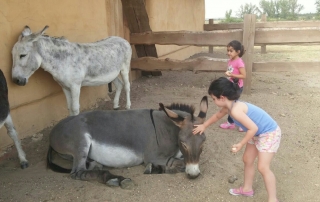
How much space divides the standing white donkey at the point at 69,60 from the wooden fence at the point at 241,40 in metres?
1.97

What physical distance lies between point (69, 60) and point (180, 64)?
11.2 feet

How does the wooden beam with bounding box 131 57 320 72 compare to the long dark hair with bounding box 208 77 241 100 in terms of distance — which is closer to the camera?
the long dark hair with bounding box 208 77 241 100

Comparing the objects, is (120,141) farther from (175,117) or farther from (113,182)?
(175,117)

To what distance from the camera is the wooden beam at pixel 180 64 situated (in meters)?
7.08

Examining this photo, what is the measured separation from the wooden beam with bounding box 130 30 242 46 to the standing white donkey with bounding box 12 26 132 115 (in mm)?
1961

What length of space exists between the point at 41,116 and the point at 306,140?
12.9 ft

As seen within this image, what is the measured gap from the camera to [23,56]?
4094mm

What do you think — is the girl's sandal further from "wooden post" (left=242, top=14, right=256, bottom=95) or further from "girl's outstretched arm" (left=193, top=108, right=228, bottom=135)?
"wooden post" (left=242, top=14, right=256, bottom=95)

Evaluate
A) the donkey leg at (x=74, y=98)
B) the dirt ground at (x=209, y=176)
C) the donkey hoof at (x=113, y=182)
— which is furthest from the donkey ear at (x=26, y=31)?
the donkey hoof at (x=113, y=182)

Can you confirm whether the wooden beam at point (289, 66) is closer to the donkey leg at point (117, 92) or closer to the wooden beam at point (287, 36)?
the wooden beam at point (287, 36)

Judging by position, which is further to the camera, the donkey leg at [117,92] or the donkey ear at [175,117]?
the donkey leg at [117,92]

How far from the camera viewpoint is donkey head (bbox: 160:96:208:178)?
3.37 m

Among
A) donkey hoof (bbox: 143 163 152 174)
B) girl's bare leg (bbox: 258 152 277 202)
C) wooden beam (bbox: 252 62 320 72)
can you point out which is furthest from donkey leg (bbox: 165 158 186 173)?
wooden beam (bbox: 252 62 320 72)

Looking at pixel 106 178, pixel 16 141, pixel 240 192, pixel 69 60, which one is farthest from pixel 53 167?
pixel 240 192
